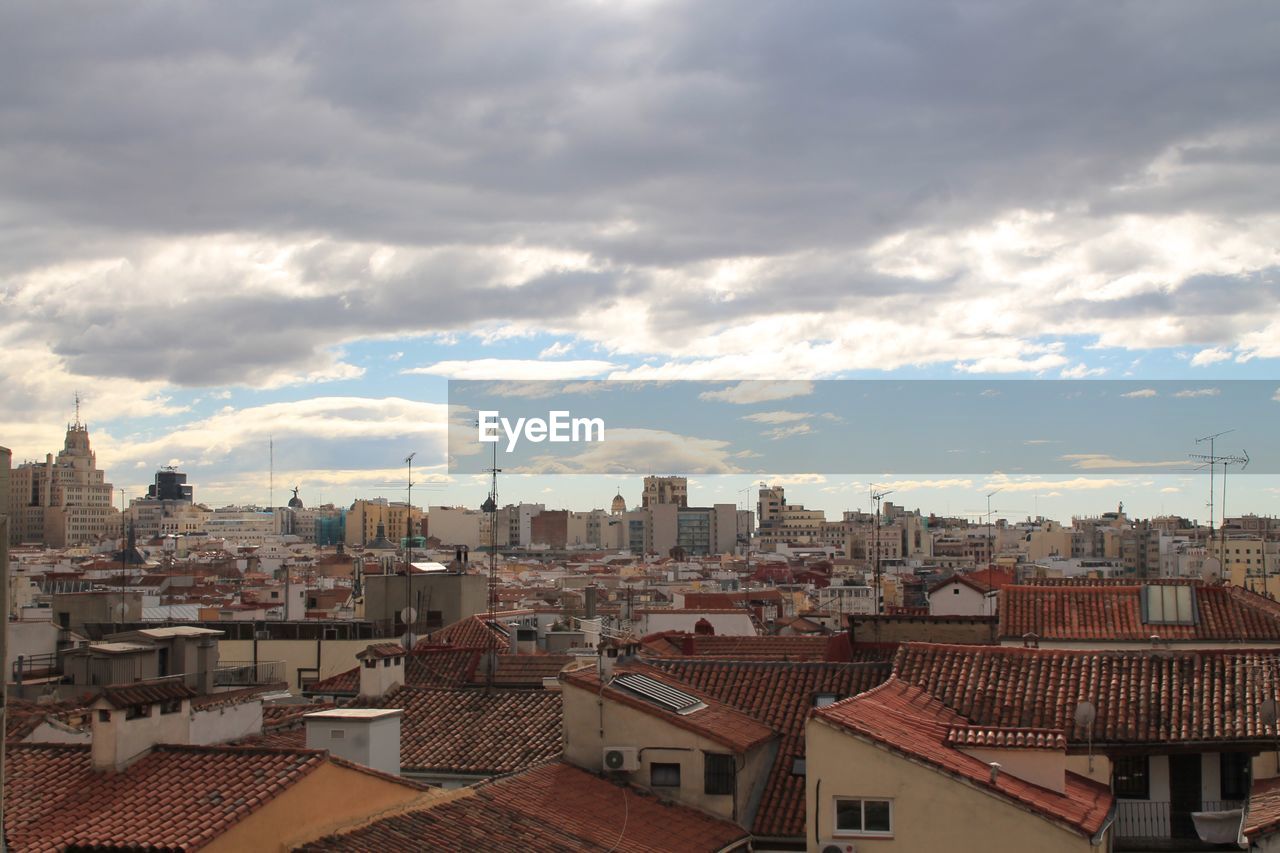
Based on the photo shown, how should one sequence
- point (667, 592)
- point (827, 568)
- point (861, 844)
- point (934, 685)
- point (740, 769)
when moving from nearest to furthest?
point (861, 844)
point (740, 769)
point (934, 685)
point (667, 592)
point (827, 568)

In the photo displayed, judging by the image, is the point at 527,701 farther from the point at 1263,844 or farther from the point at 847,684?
the point at 1263,844

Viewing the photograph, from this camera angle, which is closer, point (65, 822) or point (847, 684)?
point (65, 822)

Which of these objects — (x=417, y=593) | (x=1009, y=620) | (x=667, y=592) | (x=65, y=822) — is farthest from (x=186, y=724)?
(x=667, y=592)

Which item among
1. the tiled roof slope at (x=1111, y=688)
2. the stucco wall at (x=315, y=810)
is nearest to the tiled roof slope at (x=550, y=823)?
the stucco wall at (x=315, y=810)

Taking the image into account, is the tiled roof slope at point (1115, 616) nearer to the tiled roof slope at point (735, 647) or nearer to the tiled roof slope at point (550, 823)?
the tiled roof slope at point (735, 647)

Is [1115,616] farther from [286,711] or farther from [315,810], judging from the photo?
[315,810]

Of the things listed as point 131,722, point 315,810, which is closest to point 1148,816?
point 315,810
